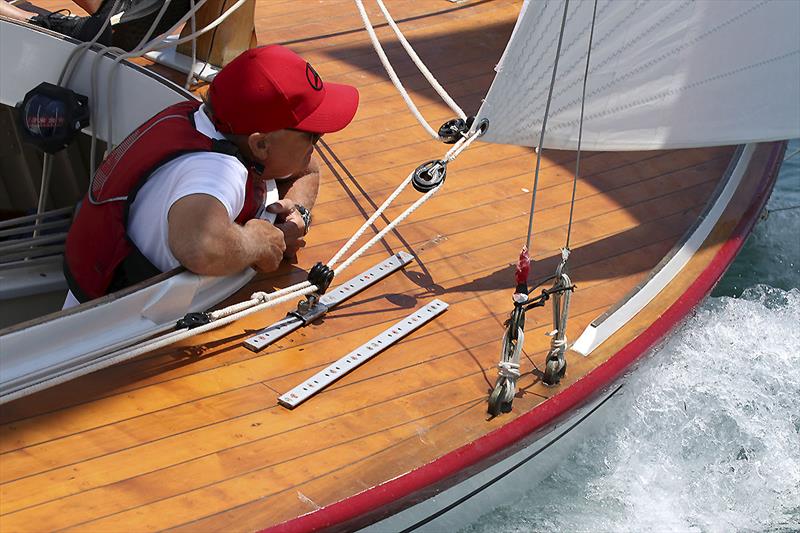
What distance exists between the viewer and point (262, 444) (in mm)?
2572

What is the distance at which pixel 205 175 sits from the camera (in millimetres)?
2717

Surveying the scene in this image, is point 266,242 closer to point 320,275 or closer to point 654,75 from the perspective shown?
point 320,275

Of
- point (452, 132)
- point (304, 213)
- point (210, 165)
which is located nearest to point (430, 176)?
point (452, 132)

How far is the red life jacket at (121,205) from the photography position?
110 inches

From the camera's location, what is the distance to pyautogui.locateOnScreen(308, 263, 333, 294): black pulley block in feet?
9.86

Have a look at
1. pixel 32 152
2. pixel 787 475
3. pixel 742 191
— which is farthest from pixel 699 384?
pixel 32 152

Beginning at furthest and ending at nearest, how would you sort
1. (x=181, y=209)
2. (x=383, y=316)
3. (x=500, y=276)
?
(x=500, y=276) < (x=383, y=316) < (x=181, y=209)

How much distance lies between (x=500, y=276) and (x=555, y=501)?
68cm

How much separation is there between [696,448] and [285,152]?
1491mm

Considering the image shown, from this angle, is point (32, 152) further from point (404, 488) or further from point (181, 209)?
point (404, 488)

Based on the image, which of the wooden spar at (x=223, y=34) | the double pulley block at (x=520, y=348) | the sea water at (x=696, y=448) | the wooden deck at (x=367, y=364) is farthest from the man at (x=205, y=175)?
the wooden spar at (x=223, y=34)

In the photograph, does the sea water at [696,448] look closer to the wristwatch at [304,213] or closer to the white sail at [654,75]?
the white sail at [654,75]

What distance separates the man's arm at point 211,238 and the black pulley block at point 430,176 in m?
0.47

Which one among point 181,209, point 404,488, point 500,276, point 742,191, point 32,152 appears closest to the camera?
point 404,488
